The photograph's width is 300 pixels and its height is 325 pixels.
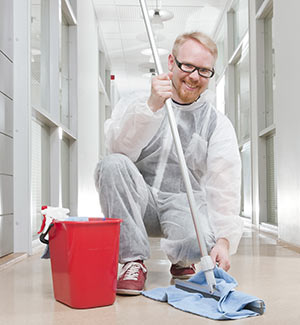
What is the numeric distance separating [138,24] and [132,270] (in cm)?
513

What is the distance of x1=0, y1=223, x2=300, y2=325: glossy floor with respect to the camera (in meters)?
1.19

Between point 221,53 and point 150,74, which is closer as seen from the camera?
point 221,53

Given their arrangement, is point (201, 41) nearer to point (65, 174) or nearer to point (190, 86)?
point (190, 86)

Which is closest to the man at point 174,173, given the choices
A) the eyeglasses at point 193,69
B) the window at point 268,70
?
the eyeglasses at point 193,69

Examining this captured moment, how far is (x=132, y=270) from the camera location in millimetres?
1469

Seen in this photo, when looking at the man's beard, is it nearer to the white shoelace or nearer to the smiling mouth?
Answer: the smiling mouth

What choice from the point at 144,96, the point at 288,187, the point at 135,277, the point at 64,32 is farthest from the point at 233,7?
the point at 135,277

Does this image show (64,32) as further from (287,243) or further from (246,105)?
(287,243)

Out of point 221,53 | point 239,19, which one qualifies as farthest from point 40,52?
point 221,53

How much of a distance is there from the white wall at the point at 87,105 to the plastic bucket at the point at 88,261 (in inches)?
121

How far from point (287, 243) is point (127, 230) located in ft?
5.88

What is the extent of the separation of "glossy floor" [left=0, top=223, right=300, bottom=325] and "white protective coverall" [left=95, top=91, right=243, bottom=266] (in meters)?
0.18

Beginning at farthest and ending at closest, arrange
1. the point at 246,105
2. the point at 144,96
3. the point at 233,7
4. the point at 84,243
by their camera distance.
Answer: the point at 233,7
the point at 246,105
the point at 144,96
the point at 84,243

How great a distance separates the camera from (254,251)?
264 cm
